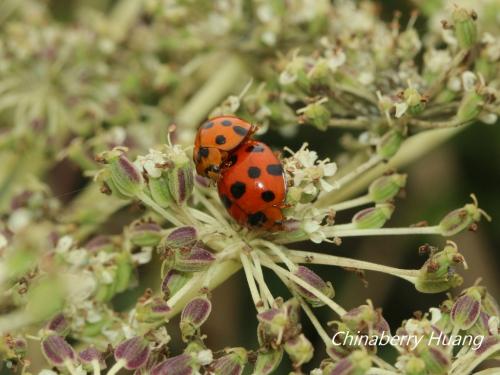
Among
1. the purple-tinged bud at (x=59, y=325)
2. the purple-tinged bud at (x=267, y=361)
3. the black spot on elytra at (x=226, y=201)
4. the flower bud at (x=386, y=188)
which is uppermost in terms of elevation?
the black spot on elytra at (x=226, y=201)

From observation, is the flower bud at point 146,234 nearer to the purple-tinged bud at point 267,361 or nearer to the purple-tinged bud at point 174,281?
the purple-tinged bud at point 174,281

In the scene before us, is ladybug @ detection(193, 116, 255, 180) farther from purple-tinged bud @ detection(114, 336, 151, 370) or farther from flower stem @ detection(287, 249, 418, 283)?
purple-tinged bud @ detection(114, 336, 151, 370)

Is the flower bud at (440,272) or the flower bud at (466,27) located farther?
the flower bud at (466,27)

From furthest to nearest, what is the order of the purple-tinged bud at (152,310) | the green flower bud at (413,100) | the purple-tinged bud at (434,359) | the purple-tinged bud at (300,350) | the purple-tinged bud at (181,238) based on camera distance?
the green flower bud at (413,100)
the purple-tinged bud at (181,238)
the purple-tinged bud at (152,310)
the purple-tinged bud at (300,350)
the purple-tinged bud at (434,359)

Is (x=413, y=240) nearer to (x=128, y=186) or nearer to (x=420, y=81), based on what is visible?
(x=420, y=81)

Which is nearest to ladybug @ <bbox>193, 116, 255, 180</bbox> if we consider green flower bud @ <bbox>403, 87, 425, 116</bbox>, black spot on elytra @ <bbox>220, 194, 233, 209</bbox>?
black spot on elytra @ <bbox>220, 194, 233, 209</bbox>

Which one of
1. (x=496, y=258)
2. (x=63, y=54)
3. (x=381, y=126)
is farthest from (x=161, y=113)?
(x=496, y=258)

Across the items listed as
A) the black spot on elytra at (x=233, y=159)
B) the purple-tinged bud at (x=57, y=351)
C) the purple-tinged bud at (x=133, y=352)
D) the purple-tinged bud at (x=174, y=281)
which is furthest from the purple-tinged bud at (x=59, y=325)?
the black spot on elytra at (x=233, y=159)
